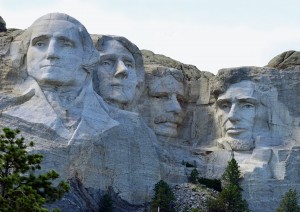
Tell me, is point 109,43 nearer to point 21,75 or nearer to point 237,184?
point 21,75

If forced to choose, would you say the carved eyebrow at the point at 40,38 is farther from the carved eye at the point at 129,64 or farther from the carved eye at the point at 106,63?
the carved eye at the point at 129,64

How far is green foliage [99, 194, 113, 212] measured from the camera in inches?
1388

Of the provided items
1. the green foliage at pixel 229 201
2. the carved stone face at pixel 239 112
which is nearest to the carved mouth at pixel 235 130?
the carved stone face at pixel 239 112

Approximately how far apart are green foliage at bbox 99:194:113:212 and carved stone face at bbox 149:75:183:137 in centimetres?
497

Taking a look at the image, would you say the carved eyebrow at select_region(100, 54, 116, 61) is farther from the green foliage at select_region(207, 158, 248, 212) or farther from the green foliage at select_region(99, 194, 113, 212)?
the green foliage at select_region(207, 158, 248, 212)

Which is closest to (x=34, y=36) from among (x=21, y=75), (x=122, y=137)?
(x=21, y=75)

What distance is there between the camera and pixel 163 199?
35.7 metres

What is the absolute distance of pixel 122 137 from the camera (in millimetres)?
36719

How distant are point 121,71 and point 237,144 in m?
4.37

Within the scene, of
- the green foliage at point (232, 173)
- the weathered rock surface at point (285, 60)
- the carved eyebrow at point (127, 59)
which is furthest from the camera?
the weathered rock surface at point (285, 60)

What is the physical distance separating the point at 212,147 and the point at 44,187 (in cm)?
1354

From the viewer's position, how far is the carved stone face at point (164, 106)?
40062mm

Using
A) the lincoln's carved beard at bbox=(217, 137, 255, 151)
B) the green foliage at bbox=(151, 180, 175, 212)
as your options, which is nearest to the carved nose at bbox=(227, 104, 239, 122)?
the lincoln's carved beard at bbox=(217, 137, 255, 151)

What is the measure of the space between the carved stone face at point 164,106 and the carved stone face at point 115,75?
1255 millimetres
